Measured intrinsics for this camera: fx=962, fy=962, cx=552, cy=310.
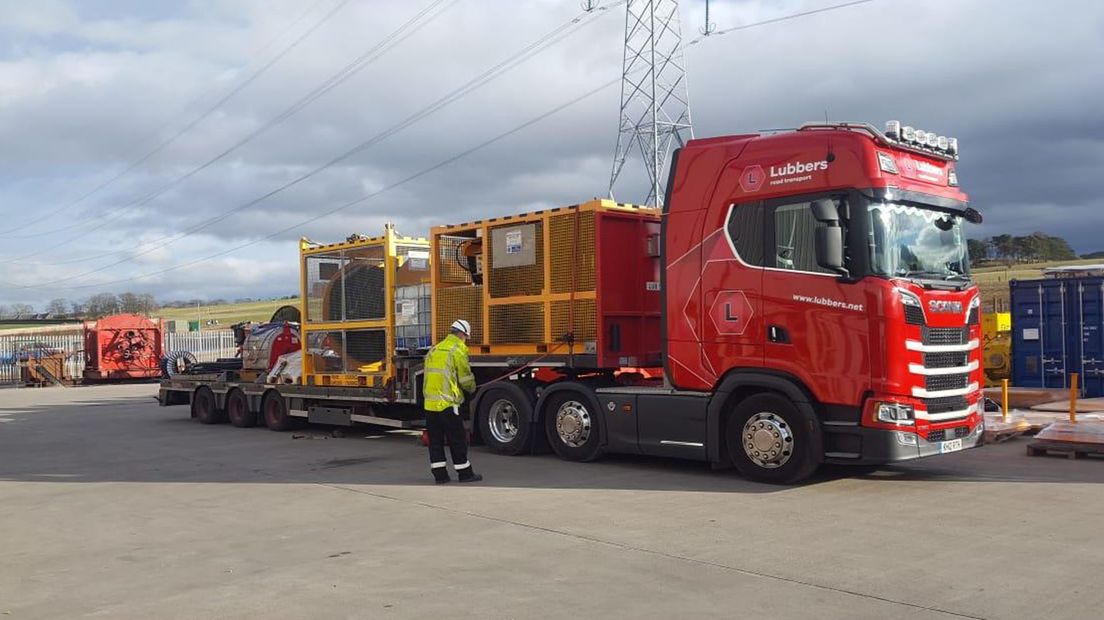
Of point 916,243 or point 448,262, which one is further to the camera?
point 448,262

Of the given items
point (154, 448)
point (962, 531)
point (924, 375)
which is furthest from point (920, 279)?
point (154, 448)

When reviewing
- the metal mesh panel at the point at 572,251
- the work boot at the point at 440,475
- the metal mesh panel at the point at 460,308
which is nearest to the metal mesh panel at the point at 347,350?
the metal mesh panel at the point at 460,308

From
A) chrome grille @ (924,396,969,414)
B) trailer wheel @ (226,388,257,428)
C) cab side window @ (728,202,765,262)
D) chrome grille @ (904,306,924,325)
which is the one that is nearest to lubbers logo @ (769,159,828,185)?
cab side window @ (728,202,765,262)

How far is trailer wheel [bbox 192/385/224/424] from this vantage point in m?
19.8

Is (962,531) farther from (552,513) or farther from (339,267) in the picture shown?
(339,267)

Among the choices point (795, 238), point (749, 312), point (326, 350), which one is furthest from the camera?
point (326, 350)

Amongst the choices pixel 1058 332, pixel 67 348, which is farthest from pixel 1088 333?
pixel 67 348

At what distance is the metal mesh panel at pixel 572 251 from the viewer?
11930mm

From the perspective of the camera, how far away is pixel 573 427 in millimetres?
11875

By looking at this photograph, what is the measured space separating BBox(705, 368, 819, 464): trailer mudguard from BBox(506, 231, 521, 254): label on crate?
3732 millimetres

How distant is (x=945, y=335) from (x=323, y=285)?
10.5 meters

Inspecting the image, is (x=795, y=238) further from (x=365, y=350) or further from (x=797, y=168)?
(x=365, y=350)

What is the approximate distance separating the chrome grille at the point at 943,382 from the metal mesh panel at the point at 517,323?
4877mm

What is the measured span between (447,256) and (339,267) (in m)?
2.94
